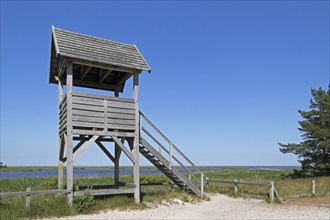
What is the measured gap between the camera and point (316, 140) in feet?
108

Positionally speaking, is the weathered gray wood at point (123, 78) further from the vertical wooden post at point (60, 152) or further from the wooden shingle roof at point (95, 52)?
the vertical wooden post at point (60, 152)

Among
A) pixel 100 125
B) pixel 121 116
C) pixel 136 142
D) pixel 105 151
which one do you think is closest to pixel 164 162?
pixel 136 142

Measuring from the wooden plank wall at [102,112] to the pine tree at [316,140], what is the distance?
76.5 feet

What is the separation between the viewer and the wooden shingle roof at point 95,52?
13.8m

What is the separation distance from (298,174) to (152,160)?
2375cm

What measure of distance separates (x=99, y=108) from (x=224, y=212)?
6948mm

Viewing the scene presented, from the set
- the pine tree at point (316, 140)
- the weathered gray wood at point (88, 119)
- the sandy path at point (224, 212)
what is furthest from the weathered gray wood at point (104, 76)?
the pine tree at point (316, 140)

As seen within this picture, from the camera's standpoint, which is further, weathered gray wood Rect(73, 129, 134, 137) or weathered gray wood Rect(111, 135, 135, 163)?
weathered gray wood Rect(111, 135, 135, 163)

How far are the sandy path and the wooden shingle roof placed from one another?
6.31 m

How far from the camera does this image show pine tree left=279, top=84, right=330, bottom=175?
31786 mm

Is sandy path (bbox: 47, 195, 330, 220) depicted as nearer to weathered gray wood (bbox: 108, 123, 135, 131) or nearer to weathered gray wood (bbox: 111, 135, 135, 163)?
weathered gray wood (bbox: 111, 135, 135, 163)

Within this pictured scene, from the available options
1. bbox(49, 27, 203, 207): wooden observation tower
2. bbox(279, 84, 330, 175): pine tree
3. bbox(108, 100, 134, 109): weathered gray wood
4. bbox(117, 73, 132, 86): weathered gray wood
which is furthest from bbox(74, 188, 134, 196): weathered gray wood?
bbox(279, 84, 330, 175): pine tree

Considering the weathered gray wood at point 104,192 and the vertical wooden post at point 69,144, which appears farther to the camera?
the weathered gray wood at point 104,192

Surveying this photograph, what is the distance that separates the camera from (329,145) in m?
30.5
